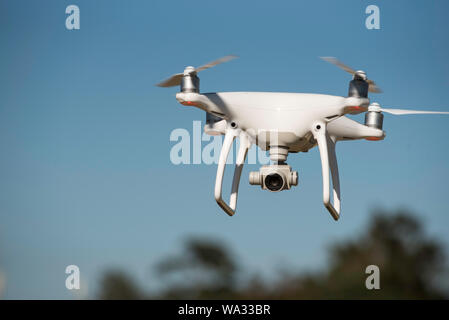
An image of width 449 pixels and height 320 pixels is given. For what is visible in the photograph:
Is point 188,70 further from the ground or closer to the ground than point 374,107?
further from the ground

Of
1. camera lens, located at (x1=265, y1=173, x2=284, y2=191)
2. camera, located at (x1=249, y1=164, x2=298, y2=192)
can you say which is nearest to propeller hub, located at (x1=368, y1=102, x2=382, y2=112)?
camera, located at (x1=249, y1=164, x2=298, y2=192)

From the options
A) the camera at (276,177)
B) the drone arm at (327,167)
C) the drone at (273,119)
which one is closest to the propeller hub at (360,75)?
the drone at (273,119)

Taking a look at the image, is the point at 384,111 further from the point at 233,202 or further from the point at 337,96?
the point at 233,202

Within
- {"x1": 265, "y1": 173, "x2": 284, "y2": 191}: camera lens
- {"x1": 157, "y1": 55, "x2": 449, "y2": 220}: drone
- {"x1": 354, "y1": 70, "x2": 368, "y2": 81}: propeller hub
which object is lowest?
{"x1": 265, "y1": 173, "x2": 284, "y2": 191}: camera lens

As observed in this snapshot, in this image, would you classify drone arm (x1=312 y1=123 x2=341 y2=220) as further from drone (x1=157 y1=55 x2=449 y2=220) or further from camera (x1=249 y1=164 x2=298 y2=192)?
camera (x1=249 y1=164 x2=298 y2=192)

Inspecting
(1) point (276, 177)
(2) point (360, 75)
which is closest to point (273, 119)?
(1) point (276, 177)

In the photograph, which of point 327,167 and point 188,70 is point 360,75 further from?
point 188,70

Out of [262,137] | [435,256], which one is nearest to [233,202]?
[262,137]
